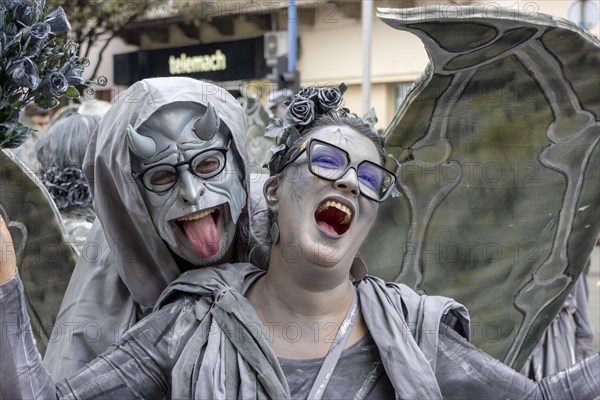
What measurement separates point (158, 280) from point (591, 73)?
1.39 meters

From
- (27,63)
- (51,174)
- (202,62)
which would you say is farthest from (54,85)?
(202,62)

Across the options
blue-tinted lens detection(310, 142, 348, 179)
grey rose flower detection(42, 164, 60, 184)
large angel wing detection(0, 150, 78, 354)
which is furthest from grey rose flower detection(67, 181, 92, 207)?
blue-tinted lens detection(310, 142, 348, 179)

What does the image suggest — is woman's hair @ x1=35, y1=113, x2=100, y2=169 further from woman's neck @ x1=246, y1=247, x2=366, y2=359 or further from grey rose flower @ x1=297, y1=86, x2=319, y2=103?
woman's neck @ x1=246, y1=247, x2=366, y2=359

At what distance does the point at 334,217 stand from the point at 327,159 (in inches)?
5.6

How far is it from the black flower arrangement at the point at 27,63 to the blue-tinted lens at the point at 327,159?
609 millimetres

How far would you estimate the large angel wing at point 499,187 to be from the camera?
8.81ft

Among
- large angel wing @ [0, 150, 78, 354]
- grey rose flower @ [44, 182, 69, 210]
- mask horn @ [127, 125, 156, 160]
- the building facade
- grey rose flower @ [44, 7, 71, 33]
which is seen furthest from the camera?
the building facade

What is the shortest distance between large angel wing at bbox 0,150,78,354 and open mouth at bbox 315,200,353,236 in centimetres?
132

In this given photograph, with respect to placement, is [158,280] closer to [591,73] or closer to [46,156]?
[591,73]

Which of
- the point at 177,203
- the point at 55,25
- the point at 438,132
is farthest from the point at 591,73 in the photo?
the point at 55,25

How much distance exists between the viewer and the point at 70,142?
14.6ft

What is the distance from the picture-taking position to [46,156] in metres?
4.50

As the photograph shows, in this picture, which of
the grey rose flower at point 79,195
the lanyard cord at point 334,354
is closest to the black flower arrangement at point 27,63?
the lanyard cord at point 334,354

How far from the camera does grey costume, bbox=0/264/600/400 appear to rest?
2.06 meters
